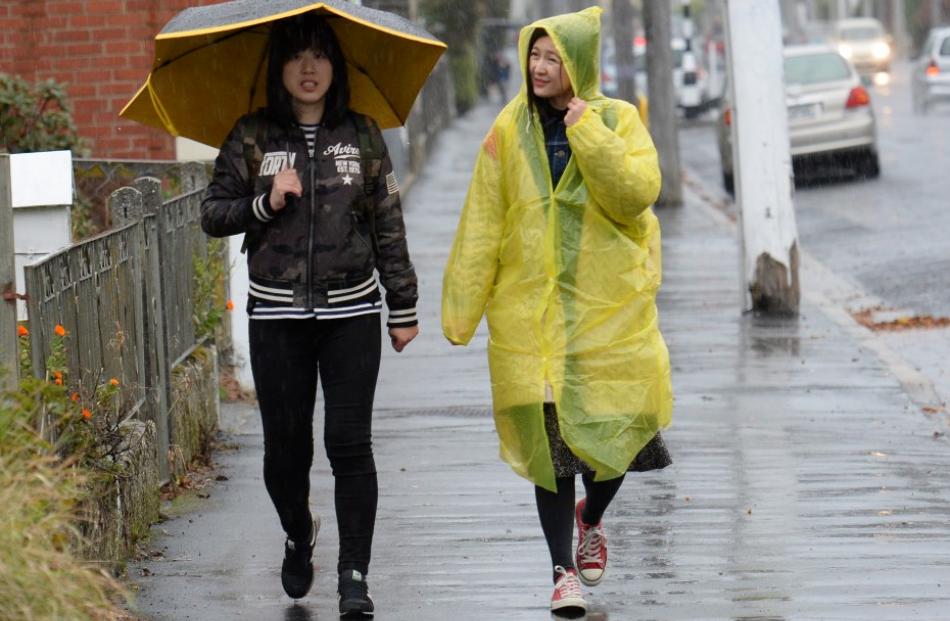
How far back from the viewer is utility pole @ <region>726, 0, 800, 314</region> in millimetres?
11797

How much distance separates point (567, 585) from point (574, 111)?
1.38 meters

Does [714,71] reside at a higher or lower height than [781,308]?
higher

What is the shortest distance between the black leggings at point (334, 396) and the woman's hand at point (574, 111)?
80 cm

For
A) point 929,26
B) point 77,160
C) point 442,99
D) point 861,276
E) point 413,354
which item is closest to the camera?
point 77,160

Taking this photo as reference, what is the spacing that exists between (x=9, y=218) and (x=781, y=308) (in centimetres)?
788

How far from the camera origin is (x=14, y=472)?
4.46m

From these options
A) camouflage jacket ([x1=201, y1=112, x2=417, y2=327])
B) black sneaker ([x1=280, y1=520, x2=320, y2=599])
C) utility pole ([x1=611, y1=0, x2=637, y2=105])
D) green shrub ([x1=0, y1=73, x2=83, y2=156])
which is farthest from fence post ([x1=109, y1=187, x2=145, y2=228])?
utility pole ([x1=611, y1=0, x2=637, y2=105])

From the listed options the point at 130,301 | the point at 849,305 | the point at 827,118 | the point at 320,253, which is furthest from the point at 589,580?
the point at 827,118

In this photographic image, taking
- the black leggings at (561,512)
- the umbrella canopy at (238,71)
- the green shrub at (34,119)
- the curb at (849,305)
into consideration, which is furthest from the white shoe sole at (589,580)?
the green shrub at (34,119)

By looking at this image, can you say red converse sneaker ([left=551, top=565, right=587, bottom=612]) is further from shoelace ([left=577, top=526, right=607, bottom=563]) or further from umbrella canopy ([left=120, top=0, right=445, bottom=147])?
umbrella canopy ([left=120, top=0, right=445, bottom=147])

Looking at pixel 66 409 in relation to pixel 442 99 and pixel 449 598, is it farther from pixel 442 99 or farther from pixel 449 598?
pixel 442 99

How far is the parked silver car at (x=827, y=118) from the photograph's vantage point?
71.8ft

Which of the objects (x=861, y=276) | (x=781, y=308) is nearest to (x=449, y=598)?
(x=781, y=308)

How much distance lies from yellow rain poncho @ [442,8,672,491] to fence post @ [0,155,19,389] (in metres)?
1.28
